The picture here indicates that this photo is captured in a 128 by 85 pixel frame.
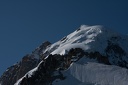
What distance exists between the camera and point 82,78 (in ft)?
302

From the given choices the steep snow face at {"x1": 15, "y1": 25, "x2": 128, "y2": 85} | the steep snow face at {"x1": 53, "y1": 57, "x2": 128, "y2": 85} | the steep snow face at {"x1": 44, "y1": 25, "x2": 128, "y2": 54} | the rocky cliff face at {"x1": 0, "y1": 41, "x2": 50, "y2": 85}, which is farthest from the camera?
the rocky cliff face at {"x1": 0, "y1": 41, "x2": 50, "y2": 85}

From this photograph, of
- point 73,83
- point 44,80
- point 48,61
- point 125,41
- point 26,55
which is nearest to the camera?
point 73,83

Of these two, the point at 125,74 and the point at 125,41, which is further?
the point at 125,41

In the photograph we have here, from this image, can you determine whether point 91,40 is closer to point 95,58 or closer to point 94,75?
point 95,58

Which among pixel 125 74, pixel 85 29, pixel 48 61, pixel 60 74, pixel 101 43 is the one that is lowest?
pixel 125 74

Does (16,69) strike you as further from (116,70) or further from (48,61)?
(116,70)

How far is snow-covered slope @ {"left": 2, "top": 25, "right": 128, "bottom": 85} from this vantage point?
90.7 m

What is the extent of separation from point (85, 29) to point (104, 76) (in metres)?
63.3

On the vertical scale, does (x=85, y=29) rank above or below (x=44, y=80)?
above

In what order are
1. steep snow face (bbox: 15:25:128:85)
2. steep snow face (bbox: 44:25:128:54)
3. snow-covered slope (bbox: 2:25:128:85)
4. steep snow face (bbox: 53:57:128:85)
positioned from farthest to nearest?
steep snow face (bbox: 44:25:128:54)
snow-covered slope (bbox: 2:25:128:85)
steep snow face (bbox: 15:25:128:85)
steep snow face (bbox: 53:57:128:85)

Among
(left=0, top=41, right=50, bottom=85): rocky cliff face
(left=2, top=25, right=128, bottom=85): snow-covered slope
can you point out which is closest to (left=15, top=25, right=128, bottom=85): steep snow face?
(left=2, top=25, right=128, bottom=85): snow-covered slope

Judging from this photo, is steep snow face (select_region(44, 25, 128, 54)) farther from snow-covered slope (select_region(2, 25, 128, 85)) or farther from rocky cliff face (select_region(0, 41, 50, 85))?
rocky cliff face (select_region(0, 41, 50, 85))

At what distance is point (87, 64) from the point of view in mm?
100375

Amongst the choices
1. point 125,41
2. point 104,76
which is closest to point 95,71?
point 104,76
